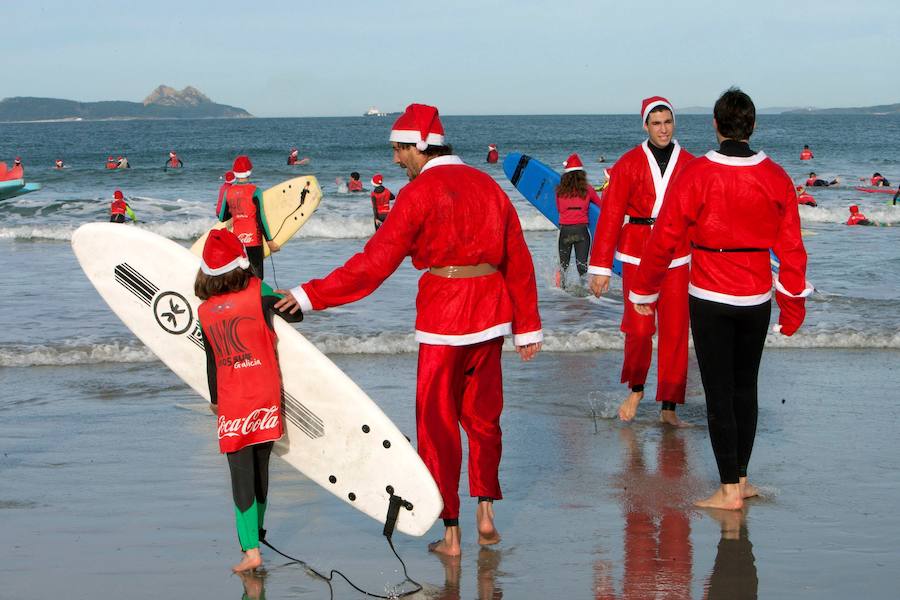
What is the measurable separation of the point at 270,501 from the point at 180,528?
1.70 feet

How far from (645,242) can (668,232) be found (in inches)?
60.1

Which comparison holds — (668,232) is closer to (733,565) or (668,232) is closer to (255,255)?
(733,565)

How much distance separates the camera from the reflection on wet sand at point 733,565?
377 cm

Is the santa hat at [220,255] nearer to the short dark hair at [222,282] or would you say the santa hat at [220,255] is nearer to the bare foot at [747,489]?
the short dark hair at [222,282]

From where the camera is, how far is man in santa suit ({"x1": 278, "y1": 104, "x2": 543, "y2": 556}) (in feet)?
13.2

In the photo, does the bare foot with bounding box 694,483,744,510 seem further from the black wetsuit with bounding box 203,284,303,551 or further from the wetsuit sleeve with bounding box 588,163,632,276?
the black wetsuit with bounding box 203,284,303,551

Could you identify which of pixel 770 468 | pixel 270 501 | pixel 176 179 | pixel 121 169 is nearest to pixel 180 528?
pixel 270 501

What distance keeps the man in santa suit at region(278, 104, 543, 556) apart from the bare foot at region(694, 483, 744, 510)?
1.05m

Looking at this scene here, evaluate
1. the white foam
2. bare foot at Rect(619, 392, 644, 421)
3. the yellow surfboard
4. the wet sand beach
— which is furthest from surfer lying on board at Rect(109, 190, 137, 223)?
bare foot at Rect(619, 392, 644, 421)

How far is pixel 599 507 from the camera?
Answer: 15.6 feet

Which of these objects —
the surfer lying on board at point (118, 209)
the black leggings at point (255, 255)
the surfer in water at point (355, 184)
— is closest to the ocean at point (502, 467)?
the black leggings at point (255, 255)

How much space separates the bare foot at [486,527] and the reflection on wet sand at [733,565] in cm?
86

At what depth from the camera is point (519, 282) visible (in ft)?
13.9

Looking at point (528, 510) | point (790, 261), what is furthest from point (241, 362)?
point (790, 261)
